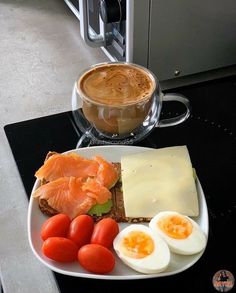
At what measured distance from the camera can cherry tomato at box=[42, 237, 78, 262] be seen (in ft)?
2.27

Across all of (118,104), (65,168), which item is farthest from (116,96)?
(65,168)

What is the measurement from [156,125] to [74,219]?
0.90 feet

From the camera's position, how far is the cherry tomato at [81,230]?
2.33 ft

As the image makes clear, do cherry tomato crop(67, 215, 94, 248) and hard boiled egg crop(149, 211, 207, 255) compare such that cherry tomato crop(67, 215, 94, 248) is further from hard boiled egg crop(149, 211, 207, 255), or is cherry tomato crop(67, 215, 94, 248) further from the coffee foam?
the coffee foam

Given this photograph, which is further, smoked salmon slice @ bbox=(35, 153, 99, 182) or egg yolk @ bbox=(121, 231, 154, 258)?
smoked salmon slice @ bbox=(35, 153, 99, 182)

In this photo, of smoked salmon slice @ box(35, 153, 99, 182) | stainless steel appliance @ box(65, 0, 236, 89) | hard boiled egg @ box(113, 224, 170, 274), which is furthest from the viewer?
stainless steel appliance @ box(65, 0, 236, 89)

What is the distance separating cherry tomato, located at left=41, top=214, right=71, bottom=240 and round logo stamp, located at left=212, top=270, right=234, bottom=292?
214mm

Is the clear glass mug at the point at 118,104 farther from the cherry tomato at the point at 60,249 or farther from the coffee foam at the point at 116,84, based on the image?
the cherry tomato at the point at 60,249

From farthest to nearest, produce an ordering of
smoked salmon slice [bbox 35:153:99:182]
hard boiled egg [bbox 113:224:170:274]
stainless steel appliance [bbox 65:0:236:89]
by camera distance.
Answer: stainless steel appliance [bbox 65:0:236:89], smoked salmon slice [bbox 35:153:99:182], hard boiled egg [bbox 113:224:170:274]

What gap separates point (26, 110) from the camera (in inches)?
42.3

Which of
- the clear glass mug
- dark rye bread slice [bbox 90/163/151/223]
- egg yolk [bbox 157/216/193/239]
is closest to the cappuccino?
the clear glass mug

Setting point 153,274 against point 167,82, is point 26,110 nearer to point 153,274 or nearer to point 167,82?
point 167,82

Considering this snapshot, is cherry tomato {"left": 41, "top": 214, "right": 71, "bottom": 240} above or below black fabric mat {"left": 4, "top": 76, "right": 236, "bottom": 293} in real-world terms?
above

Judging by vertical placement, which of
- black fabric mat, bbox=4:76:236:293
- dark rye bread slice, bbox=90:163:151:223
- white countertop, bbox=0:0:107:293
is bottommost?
white countertop, bbox=0:0:107:293
